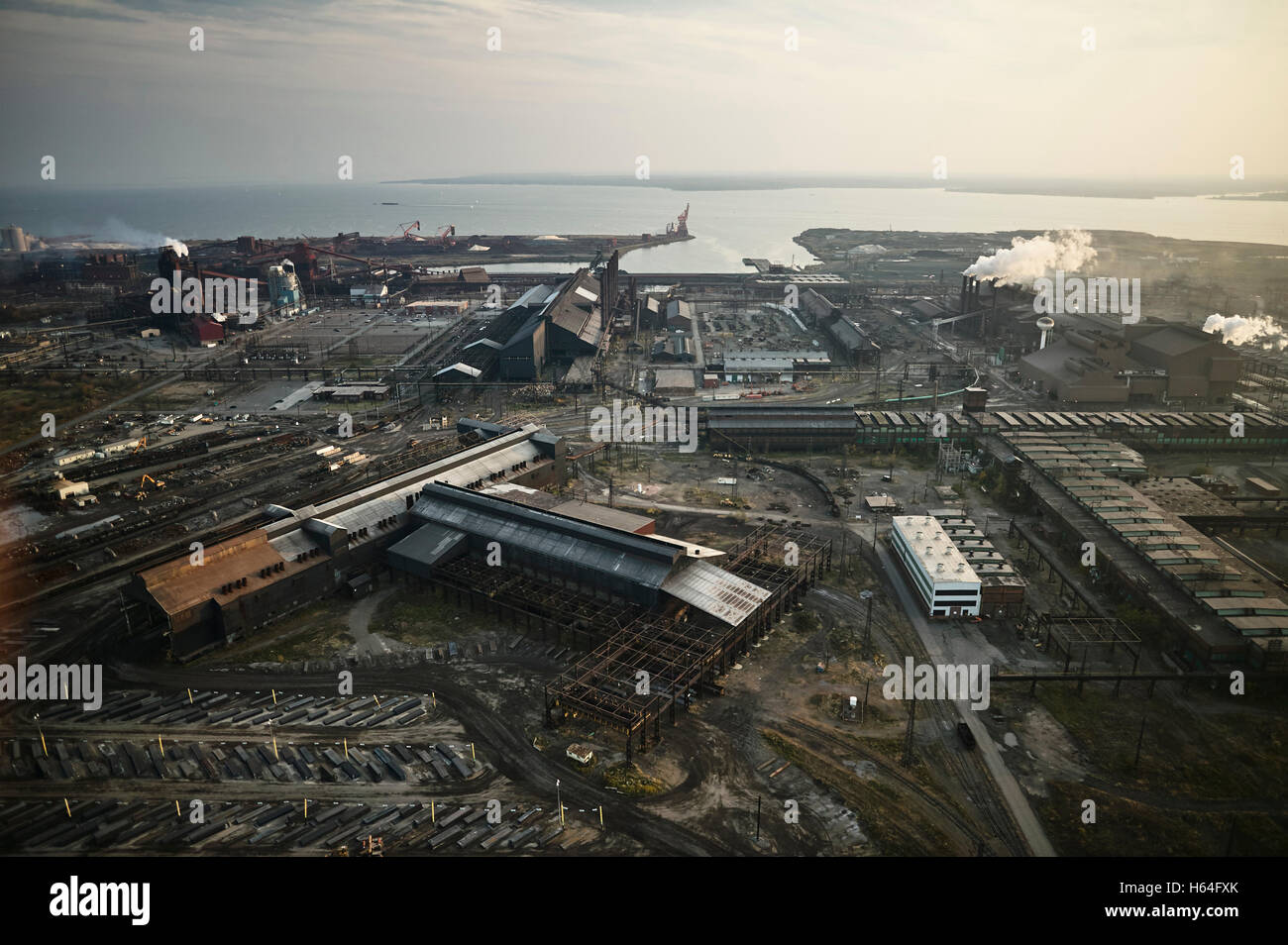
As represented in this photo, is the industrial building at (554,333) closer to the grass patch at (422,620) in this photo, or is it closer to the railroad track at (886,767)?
the grass patch at (422,620)

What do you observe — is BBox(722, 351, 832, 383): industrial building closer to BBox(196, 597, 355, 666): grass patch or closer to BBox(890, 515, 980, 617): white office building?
BBox(890, 515, 980, 617): white office building

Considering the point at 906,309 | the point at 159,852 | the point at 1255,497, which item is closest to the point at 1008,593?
the point at 1255,497

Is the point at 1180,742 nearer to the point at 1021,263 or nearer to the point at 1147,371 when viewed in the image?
the point at 1147,371

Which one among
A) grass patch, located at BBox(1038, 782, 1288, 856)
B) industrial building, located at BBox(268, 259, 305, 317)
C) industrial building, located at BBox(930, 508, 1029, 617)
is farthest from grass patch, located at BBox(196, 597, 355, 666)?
industrial building, located at BBox(268, 259, 305, 317)

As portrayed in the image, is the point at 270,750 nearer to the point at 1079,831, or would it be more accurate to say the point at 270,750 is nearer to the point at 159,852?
the point at 159,852

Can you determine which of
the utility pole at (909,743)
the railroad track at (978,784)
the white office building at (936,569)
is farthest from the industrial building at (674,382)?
the utility pole at (909,743)

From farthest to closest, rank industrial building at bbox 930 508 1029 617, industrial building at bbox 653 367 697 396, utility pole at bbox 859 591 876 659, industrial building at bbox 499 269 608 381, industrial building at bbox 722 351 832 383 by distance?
1. industrial building at bbox 722 351 832 383
2. industrial building at bbox 499 269 608 381
3. industrial building at bbox 653 367 697 396
4. industrial building at bbox 930 508 1029 617
5. utility pole at bbox 859 591 876 659
